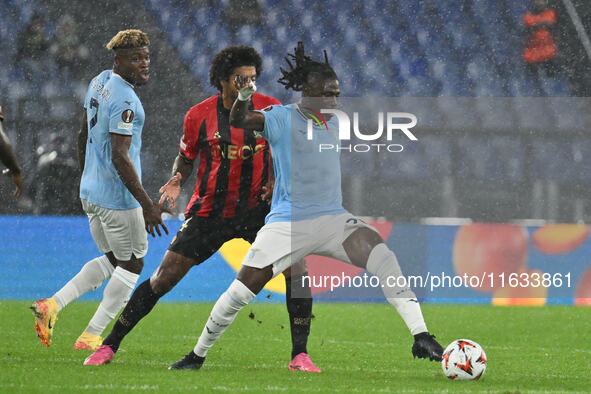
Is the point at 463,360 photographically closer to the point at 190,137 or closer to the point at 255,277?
the point at 255,277

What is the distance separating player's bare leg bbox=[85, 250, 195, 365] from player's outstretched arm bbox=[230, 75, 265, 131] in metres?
0.78

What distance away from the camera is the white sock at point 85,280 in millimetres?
5027

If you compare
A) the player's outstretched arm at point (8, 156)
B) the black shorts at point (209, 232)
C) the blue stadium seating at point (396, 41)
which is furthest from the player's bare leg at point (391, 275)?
the blue stadium seating at point (396, 41)

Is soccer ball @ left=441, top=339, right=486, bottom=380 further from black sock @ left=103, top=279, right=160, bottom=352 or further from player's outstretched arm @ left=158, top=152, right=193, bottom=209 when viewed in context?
player's outstretched arm @ left=158, top=152, right=193, bottom=209

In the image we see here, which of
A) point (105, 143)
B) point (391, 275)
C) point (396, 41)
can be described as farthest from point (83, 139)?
point (396, 41)

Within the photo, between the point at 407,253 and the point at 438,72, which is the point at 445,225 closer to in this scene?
the point at 407,253

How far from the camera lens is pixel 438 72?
1134 centimetres

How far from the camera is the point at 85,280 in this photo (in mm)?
5145

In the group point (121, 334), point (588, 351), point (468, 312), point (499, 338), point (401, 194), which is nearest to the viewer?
point (121, 334)

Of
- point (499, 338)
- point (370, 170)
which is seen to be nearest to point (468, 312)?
point (499, 338)

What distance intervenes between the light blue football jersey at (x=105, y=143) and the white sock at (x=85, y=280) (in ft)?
1.49

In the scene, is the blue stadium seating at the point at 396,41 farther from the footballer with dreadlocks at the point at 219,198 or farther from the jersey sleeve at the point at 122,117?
the jersey sleeve at the point at 122,117

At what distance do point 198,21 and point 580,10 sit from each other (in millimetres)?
4522

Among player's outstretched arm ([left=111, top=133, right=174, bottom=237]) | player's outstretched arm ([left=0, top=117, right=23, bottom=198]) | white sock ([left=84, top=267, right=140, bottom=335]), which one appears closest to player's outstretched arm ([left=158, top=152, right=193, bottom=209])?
player's outstretched arm ([left=111, top=133, right=174, bottom=237])
